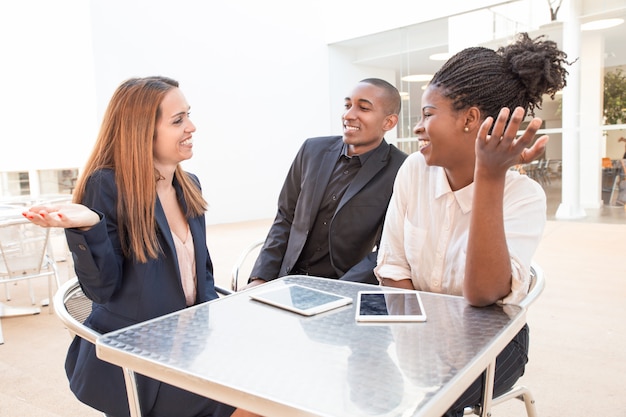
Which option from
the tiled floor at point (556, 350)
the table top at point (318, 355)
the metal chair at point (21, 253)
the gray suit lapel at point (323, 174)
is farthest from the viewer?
the metal chair at point (21, 253)

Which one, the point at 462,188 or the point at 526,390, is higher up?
the point at 462,188

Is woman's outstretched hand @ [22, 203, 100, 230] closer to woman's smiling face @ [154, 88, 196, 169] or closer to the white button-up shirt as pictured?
woman's smiling face @ [154, 88, 196, 169]

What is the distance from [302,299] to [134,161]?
0.79m

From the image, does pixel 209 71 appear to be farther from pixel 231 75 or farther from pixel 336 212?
pixel 336 212

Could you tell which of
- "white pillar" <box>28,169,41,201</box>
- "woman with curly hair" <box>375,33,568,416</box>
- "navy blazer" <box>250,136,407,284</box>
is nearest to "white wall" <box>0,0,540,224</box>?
"white pillar" <box>28,169,41,201</box>

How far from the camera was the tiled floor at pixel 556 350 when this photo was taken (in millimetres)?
2449

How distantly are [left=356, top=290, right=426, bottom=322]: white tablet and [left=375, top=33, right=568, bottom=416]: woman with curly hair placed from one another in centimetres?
19

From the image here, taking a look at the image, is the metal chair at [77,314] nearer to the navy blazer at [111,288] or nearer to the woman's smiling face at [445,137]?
the navy blazer at [111,288]

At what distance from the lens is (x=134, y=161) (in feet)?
5.50

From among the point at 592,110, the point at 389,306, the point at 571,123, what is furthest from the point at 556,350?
the point at 592,110

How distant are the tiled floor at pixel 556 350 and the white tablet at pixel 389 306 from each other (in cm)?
144

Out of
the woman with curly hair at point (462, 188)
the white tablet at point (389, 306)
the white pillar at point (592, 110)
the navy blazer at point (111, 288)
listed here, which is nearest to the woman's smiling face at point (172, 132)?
the navy blazer at point (111, 288)

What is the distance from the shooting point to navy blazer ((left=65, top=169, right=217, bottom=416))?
1.38 m

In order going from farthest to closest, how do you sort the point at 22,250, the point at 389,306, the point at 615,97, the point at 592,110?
the point at 592,110 < the point at 615,97 < the point at 22,250 < the point at 389,306
